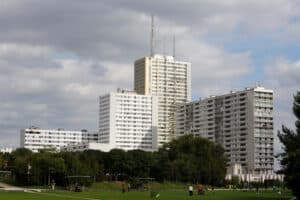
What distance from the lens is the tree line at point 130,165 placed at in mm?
115312

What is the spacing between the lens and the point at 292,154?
51094 millimetres

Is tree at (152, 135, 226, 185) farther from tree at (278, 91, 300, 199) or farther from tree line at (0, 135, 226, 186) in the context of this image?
tree at (278, 91, 300, 199)

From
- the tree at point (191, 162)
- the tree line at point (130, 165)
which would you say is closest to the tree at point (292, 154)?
the tree line at point (130, 165)

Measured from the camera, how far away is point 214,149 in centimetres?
14475

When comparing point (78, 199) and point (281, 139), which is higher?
point (281, 139)

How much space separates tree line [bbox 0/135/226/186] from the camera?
11531 cm

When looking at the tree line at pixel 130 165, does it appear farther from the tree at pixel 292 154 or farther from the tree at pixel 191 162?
the tree at pixel 292 154

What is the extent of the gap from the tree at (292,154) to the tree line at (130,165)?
61729 millimetres

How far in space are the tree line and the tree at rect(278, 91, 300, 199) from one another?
203 feet

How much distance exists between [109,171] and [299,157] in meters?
110

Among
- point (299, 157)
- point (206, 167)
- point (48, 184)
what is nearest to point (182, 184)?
point (206, 167)

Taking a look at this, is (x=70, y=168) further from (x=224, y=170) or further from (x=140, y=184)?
(x=224, y=170)

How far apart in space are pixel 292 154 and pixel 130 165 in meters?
103

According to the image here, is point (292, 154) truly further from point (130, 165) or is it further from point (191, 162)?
point (130, 165)
